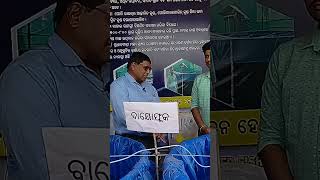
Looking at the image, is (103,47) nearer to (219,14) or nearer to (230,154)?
(219,14)

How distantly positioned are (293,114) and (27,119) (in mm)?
1048

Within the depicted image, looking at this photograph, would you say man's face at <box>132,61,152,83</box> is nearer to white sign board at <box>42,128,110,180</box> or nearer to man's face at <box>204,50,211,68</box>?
man's face at <box>204,50,211,68</box>

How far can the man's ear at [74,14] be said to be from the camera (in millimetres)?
2410

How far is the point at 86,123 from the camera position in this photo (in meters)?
2.42

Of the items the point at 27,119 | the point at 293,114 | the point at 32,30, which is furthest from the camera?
the point at 32,30

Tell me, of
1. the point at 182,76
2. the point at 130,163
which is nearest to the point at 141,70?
the point at 182,76

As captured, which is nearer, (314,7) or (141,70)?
(141,70)

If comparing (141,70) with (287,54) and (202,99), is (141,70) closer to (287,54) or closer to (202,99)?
(202,99)

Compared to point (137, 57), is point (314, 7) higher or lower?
higher

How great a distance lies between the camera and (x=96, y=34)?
2.40 m

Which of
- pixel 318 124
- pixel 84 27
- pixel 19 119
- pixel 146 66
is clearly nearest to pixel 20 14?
pixel 84 27

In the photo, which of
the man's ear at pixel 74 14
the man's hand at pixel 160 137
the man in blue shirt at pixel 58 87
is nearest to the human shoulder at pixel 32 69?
the man in blue shirt at pixel 58 87

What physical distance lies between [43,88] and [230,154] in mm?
943

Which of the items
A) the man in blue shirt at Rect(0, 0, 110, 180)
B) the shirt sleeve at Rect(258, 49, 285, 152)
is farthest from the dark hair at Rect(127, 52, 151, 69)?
the shirt sleeve at Rect(258, 49, 285, 152)
